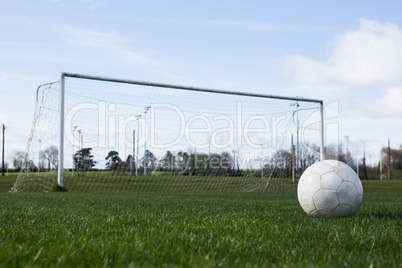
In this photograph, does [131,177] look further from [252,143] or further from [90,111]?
[252,143]

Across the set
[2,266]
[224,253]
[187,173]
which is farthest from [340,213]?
[187,173]

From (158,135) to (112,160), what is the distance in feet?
8.42

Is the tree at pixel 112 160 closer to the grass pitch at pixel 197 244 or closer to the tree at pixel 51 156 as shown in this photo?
the tree at pixel 51 156

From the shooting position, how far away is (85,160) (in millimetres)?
17062

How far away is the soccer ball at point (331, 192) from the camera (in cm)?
465

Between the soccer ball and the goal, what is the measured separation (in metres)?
10.0

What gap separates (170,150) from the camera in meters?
17.0

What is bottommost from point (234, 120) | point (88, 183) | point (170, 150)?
point (88, 183)

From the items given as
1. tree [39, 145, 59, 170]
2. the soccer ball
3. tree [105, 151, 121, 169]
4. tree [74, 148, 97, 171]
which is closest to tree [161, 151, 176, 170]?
tree [105, 151, 121, 169]

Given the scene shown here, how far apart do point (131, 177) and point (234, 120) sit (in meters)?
5.21

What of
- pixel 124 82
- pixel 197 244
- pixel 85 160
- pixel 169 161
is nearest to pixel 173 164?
pixel 169 161

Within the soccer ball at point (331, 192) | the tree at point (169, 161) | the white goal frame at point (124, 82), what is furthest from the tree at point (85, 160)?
the soccer ball at point (331, 192)

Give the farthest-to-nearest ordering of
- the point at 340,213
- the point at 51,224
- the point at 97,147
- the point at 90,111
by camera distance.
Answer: the point at 97,147 → the point at 90,111 → the point at 340,213 → the point at 51,224

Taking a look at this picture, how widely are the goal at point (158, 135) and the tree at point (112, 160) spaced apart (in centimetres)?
5
